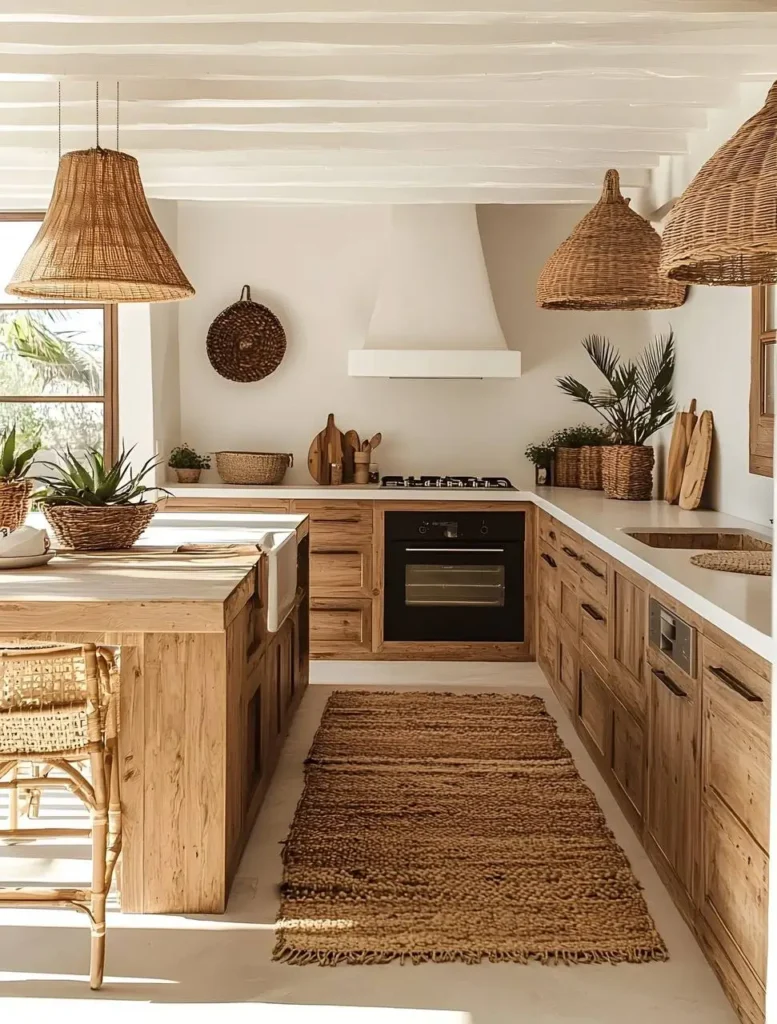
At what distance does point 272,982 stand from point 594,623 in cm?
202

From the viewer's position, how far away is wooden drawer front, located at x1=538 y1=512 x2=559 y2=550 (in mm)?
5066

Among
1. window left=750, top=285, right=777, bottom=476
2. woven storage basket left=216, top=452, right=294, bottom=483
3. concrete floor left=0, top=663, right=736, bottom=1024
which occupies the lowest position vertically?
concrete floor left=0, top=663, right=736, bottom=1024

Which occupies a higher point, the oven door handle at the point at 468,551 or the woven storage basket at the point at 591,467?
the woven storage basket at the point at 591,467

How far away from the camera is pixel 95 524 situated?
3387mm

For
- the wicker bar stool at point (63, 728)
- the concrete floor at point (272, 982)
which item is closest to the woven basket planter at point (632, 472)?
the concrete floor at point (272, 982)

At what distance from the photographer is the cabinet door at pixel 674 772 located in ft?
8.70

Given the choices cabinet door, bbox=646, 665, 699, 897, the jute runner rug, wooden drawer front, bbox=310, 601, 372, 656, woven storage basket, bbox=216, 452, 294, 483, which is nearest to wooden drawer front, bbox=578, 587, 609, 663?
the jute runner rug

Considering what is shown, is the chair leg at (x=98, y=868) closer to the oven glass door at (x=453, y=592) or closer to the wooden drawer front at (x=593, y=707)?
the wooden drawer front at (x=593, y=707)

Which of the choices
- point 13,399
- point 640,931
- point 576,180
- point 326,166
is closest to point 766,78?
point 576,180

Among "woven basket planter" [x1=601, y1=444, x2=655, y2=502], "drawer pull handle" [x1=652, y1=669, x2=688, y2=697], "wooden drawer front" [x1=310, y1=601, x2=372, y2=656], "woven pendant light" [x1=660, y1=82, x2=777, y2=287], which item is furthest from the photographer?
"wooden drawer front" [x1=310, y1=601, x2=372, y2=656]

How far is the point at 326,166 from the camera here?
17.0 ft

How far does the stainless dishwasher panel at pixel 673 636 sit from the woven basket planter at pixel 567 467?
3.16m

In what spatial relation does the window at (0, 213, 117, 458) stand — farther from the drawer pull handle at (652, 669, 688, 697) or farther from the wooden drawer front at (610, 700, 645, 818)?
the drawer pull handle at (652, 669, 688, 697)

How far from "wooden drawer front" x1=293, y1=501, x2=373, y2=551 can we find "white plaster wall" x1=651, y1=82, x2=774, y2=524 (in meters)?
1.81
